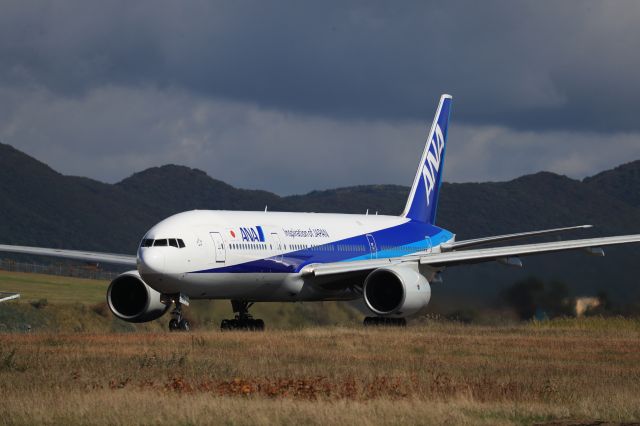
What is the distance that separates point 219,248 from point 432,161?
15638 millimetres

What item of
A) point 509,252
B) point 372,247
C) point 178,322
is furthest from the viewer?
point 372,247

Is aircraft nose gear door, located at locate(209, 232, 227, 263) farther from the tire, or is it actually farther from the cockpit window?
the tire

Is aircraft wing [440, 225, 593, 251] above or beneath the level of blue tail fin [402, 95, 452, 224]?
beneath

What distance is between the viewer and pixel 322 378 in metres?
20.5

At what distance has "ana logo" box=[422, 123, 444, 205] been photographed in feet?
159

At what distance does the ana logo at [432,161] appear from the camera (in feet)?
159

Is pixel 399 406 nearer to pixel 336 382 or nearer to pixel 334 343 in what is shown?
pixel 336 382

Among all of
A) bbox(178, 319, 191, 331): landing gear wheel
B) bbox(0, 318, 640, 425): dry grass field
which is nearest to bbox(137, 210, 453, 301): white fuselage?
bbox(178, 319, 191, 331): landing gear wheel

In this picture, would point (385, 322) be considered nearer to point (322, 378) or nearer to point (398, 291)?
point (398, 291)

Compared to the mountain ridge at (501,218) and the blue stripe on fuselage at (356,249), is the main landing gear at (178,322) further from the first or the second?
the mountain ridge at (501,218)

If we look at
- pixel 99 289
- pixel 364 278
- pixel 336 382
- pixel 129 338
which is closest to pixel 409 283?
pixel 364 278

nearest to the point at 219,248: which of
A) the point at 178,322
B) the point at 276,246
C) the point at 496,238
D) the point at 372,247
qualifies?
the point at 178,322

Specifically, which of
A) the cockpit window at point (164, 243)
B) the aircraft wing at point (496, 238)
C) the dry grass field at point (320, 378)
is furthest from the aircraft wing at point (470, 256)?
the cockpit window at point (164, 243)

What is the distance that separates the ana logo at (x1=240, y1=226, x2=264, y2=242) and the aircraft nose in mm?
3547
